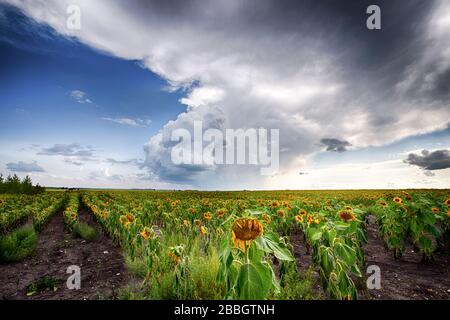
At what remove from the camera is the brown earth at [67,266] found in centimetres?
500

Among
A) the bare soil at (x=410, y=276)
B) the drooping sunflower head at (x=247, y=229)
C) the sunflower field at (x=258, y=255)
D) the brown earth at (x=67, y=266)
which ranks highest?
the drooping sunflower head at (x=247, y=229)

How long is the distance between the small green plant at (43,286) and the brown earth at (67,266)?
7cm

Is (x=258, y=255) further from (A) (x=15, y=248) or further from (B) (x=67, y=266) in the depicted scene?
(A) (x=15, y=248)

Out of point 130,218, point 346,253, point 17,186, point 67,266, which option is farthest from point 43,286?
point 17,186

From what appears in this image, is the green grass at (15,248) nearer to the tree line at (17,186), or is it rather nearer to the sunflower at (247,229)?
the sunflower at (247,229)

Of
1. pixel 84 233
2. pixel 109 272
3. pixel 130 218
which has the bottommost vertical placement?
pixel 109 272

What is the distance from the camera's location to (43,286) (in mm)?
5441

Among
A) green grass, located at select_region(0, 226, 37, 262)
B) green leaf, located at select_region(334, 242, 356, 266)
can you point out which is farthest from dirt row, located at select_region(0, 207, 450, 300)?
green leaf, located at select_region(334, 242, 356, 266)

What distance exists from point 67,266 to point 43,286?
164cm

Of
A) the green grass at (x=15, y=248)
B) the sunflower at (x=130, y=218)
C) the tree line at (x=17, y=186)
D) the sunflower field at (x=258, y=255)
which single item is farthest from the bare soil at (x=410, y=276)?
the tree line at (x=17, y=186)
